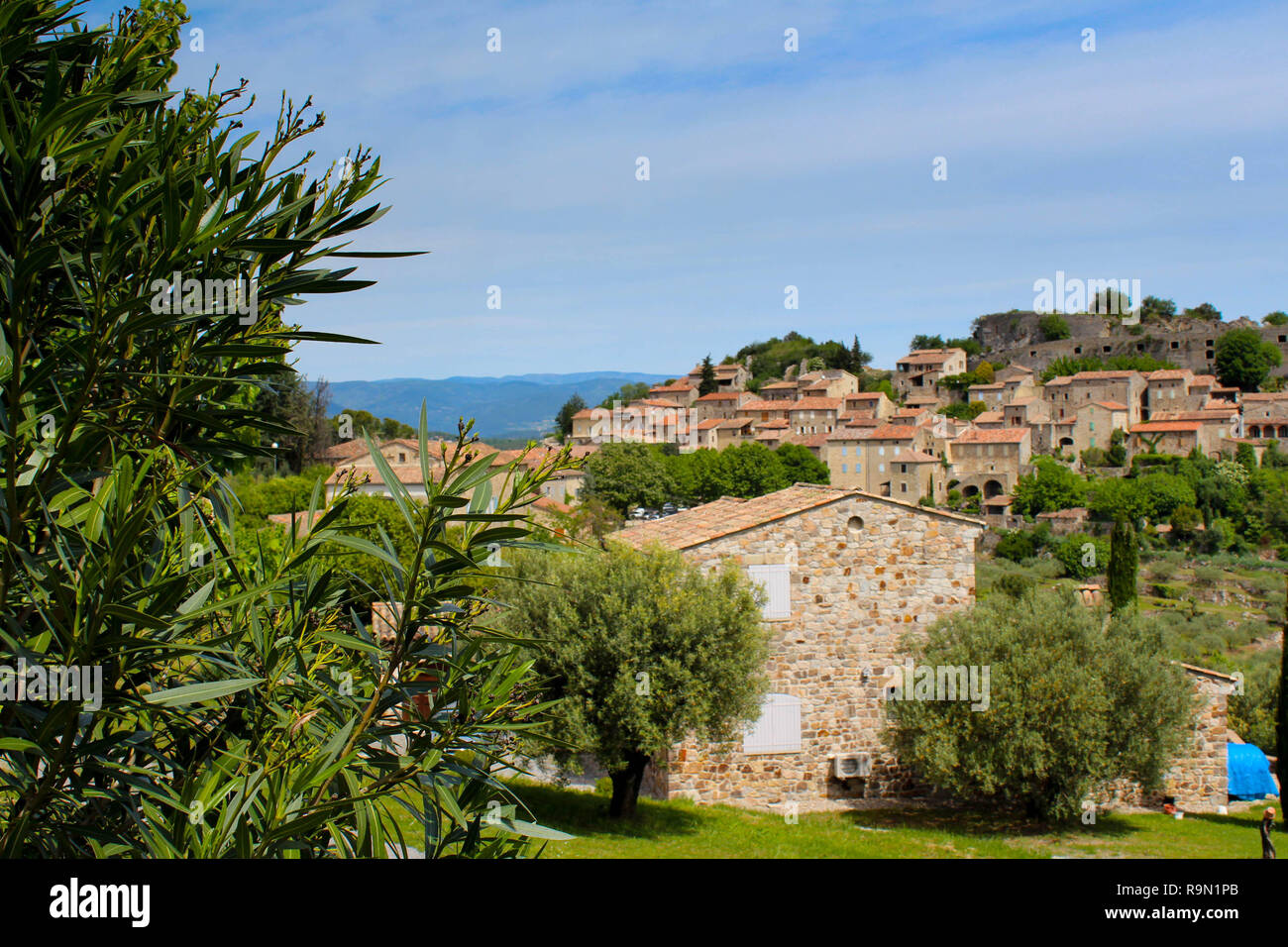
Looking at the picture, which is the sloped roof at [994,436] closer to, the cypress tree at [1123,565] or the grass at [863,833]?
the cypress tree at [1123,565]

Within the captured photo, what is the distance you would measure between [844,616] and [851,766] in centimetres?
259

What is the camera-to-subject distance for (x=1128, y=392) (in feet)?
336

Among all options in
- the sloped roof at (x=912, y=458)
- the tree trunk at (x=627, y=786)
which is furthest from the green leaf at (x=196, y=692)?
the sloped roof at (x=912, y=458)

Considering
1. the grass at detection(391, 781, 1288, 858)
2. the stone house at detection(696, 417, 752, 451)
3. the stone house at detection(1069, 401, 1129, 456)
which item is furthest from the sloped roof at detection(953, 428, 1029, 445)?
the grass at detection(391, 781, 1288, 858)

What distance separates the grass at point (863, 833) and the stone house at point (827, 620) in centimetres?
63

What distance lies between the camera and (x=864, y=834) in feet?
45.3

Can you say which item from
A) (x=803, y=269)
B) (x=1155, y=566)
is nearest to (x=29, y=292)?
(x=803, y=269)

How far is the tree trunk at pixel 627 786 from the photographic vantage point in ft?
44.9

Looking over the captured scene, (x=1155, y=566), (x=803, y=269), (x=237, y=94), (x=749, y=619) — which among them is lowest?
(x=1155, y=566)

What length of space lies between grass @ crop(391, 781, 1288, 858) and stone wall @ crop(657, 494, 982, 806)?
0.63 m

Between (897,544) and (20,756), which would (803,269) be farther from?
(20,756)

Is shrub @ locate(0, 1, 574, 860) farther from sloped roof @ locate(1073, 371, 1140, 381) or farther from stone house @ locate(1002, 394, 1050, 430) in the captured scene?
sloped roof @ locate(1073, 371, 1140, 381)
